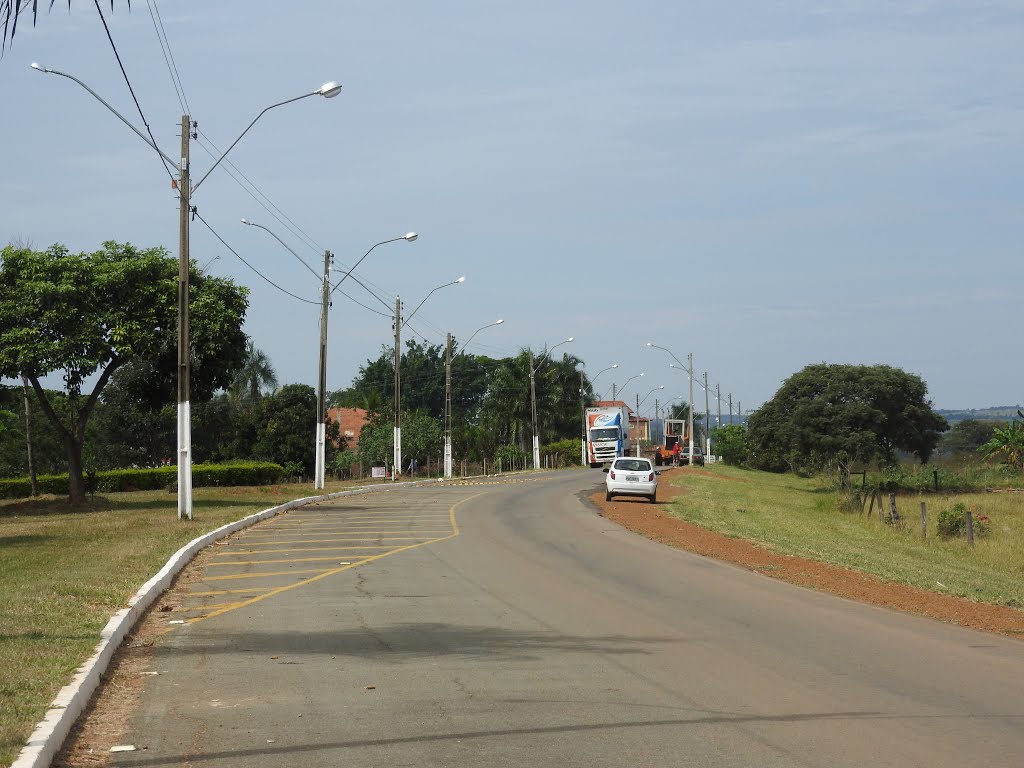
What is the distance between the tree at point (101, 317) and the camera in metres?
30.0

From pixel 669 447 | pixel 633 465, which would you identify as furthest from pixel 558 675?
pixel 669 447

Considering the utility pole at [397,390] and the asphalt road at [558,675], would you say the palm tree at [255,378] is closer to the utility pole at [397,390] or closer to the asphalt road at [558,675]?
the utility pole at [397,390]

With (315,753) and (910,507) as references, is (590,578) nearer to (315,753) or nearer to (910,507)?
(315,753)

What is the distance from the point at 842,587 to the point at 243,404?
70130 mm

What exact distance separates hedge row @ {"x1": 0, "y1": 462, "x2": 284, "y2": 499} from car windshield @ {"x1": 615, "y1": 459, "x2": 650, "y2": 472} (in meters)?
18.8

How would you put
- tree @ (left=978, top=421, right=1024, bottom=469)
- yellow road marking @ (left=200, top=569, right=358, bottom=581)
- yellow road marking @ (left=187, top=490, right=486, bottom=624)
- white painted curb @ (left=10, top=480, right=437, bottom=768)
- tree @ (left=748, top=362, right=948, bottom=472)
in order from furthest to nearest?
tree @ (left=978, top=421, right=1024, bottom=469), tree @ (left=748, top=362, right=948, bottom=472), yellow road marking @ (left=200, top=569, right=358, bottom=581), yellow road marking @ (left=187, top=490, right=486, bottom=624), white painted curb @ (left=10, top=480, right=437, bottom=768)

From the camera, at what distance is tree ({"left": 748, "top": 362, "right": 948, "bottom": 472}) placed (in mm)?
60688

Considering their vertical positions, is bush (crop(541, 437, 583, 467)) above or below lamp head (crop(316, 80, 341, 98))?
below

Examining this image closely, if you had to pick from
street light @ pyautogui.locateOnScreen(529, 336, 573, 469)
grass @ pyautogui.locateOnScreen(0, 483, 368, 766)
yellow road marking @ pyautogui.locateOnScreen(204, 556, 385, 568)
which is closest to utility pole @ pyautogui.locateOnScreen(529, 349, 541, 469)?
street light @ pyautogui.locateOnScreen(529, 336, 573, 469)

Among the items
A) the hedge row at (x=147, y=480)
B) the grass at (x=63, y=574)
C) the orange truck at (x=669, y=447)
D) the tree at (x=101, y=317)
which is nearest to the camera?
the grass at (x=63, y=574)

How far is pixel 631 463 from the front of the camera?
3719cm

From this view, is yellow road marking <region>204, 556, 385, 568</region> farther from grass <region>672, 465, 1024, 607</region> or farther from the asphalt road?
grass <region>672, 465, 1024, 607</region>

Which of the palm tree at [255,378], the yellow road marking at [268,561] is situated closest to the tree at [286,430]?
the palm tree at [255,378]

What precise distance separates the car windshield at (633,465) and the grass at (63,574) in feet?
35.6
